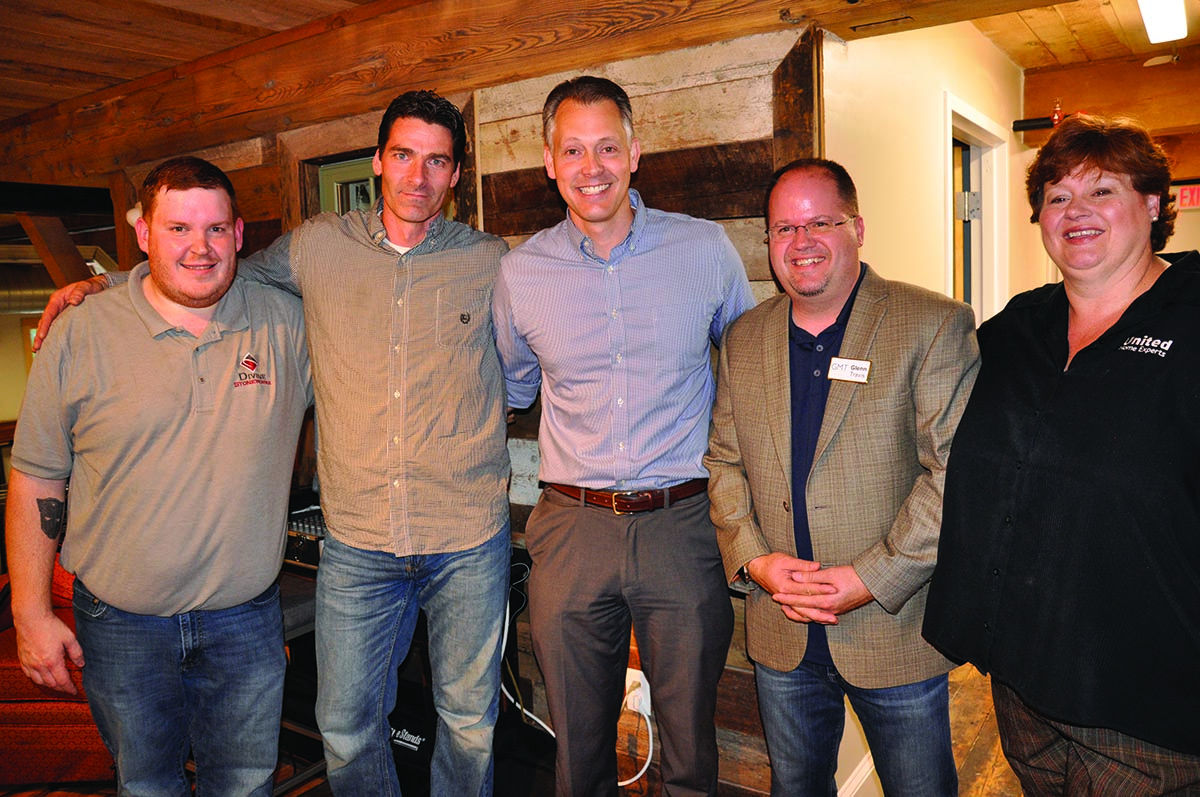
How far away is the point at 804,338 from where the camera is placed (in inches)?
76.1

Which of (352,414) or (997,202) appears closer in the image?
(352,414)

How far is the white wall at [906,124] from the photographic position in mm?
2500

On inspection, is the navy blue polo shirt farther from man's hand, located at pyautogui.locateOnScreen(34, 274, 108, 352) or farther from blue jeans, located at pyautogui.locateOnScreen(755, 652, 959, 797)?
man's hand, located at pyautogui.locateOnScreen(34, 274, 108, 352)

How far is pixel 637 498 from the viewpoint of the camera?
81.9 inches

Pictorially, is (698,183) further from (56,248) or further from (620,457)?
(56,248)

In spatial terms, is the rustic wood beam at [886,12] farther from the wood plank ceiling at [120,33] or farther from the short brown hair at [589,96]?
the wood plank ceiling at [120,33]

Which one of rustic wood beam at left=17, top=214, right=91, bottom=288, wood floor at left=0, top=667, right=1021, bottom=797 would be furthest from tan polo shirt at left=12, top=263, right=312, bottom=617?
rustic wood beam at left=17, top=214, right=91, bottom=288

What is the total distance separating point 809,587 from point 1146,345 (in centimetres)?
79

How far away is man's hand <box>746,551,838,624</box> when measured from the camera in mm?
1813

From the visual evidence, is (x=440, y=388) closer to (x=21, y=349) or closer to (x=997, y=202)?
(x=997, y=202)

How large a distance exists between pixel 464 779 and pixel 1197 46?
17.1 feet

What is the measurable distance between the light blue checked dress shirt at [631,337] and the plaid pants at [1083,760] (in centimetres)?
88

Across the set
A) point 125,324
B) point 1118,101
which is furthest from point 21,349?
point 1118,101

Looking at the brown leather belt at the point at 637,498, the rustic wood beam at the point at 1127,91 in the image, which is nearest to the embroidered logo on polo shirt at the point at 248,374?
the brown leather belt at the point at 637,498
